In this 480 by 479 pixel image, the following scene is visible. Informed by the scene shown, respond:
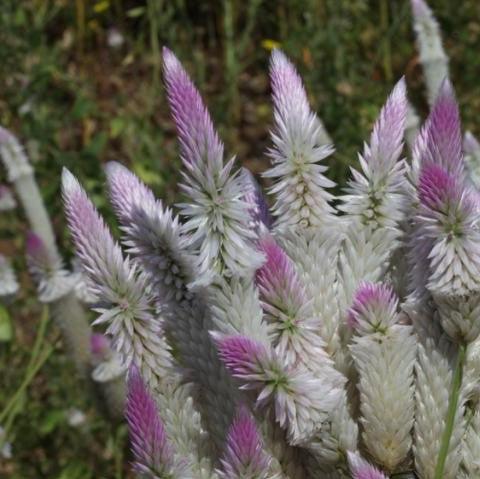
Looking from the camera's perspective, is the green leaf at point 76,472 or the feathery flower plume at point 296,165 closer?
the feathery flower plume at point 296,165

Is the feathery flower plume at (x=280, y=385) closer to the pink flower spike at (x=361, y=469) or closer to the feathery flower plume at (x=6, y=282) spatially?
the pink flower spike at (x=361, y=469)

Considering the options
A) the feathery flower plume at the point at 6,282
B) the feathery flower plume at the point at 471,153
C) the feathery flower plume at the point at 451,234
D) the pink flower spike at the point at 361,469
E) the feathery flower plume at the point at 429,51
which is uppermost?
the feathery flower plume at the point at 451,234

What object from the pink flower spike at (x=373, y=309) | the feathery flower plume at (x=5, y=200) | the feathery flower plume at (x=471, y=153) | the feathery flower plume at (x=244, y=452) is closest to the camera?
the feathery flower plume at (x=244, y=452)

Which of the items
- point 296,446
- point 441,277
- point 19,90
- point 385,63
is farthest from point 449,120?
point 385,63

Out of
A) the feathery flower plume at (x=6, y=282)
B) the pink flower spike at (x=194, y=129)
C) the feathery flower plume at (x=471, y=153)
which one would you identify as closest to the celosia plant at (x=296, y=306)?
the pink flower spike at (x=194, y=129)

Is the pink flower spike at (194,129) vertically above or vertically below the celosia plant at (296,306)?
above
